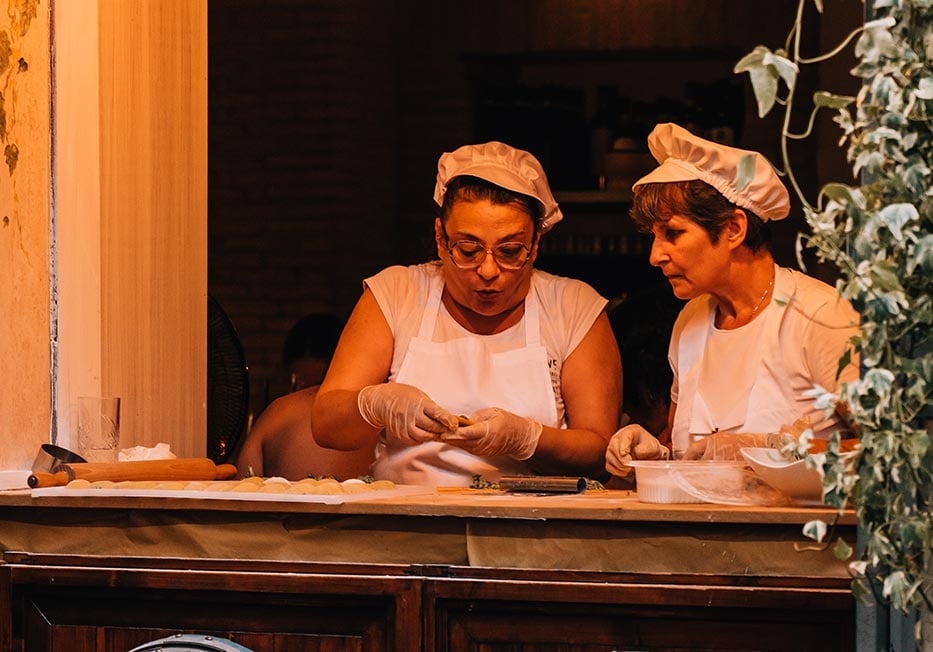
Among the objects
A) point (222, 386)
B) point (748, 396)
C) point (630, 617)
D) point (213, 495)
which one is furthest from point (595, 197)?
point (630, 617)

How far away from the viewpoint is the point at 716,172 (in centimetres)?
333

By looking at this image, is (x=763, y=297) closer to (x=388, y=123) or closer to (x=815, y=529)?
(x=815, y=529)

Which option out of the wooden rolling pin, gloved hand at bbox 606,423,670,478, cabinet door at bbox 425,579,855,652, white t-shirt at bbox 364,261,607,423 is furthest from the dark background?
cabinet door at bbox 425,579,855,652

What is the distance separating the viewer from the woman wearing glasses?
359 centimetres

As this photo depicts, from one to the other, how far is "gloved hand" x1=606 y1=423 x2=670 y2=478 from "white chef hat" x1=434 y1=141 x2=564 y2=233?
703 millimetres

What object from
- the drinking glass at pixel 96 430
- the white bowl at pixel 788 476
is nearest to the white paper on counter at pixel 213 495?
the drinking glass at pixel 96 430

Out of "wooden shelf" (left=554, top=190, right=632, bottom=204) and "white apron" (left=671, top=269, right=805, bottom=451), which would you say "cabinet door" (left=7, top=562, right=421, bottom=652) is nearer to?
"white apron" (left=671, top=269, right=805, bottom=451)

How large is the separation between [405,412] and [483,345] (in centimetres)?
45

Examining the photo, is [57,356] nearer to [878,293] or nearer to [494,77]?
[878,293]

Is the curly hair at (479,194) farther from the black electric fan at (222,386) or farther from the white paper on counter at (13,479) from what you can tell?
the black electric fan at (222,386)

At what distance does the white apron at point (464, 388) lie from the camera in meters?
3.68

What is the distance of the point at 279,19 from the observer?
7.37 m

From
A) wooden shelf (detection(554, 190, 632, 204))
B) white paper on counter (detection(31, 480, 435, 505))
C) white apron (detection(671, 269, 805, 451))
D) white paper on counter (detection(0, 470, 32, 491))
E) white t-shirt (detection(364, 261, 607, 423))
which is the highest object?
wooden shelf (detection(554, 190, 632, 204))

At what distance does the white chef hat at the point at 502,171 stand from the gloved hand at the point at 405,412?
1.90ft
